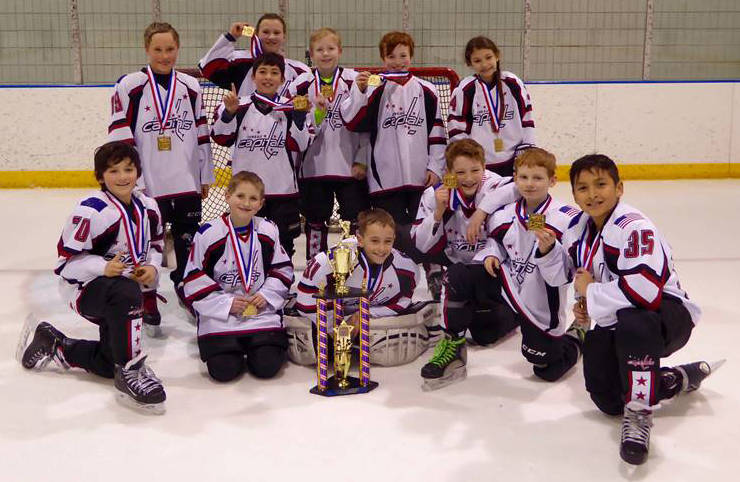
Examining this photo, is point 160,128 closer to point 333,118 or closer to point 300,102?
point 300,102

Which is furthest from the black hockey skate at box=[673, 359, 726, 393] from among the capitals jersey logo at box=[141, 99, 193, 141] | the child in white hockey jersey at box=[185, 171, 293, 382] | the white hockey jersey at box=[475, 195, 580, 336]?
the capitals jersey logo at box=[141, 99, 193, 141]

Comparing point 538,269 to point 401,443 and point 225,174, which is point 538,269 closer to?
point 401,443

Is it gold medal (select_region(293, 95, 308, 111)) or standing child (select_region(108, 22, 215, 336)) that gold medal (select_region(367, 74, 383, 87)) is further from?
standing child (select_region(108, 22, 215, 336))

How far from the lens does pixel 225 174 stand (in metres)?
5.46

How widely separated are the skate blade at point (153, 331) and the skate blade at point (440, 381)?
4.21 ft

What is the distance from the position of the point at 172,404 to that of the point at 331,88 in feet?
5.90

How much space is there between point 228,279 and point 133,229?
0.41 meters

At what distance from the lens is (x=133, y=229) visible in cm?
320

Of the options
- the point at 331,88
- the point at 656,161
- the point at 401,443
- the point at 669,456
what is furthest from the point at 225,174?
the point at 656,161

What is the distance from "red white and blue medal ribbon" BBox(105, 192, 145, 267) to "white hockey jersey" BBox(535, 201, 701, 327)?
1.55m

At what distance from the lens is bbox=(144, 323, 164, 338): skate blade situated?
3756mm

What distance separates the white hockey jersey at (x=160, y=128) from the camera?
12.9 feet

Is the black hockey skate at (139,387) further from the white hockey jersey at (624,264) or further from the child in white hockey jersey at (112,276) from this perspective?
the white hockey jersey at (624,264)

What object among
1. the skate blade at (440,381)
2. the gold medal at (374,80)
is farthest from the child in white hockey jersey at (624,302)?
the gold medal at (374,80)
